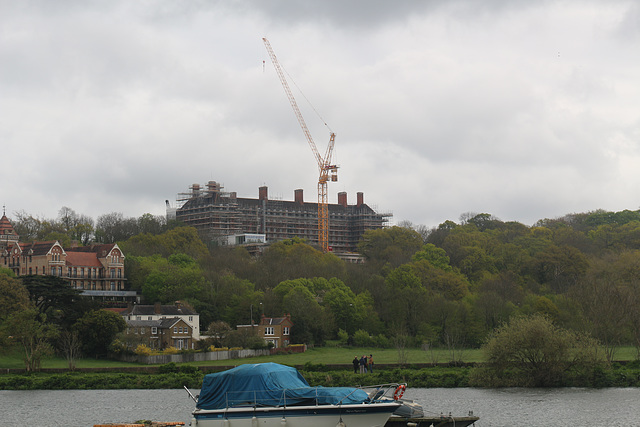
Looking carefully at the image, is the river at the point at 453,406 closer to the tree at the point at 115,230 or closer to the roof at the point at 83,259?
the roof at the point at 83,259

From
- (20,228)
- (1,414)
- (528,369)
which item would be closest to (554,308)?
(528,369)

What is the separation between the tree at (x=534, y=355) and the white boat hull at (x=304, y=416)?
26615 mm

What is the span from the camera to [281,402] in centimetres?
4116

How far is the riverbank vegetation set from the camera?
85.2 m

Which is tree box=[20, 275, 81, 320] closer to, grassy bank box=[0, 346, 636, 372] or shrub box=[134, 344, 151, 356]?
grassy bank box=[0, 346, 636, 372]

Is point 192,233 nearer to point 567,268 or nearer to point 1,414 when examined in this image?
point 567,268

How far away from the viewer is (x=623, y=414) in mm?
50250

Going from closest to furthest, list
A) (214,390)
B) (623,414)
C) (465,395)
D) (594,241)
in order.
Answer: (214,390)
(623,414)
(465,395)
(594,241)

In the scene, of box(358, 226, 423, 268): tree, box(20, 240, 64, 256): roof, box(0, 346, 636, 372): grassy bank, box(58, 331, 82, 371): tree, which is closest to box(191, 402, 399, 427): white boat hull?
box(0, 346, 636, 372): grassy bank

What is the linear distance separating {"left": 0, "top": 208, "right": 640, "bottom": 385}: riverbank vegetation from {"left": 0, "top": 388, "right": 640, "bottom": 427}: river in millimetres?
5416

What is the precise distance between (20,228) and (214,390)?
522 feet

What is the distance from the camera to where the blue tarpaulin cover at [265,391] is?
40.8 metres

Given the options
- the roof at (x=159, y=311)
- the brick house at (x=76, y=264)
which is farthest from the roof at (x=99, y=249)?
the roof at (x=159, y=311)

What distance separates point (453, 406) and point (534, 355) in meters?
12.6
